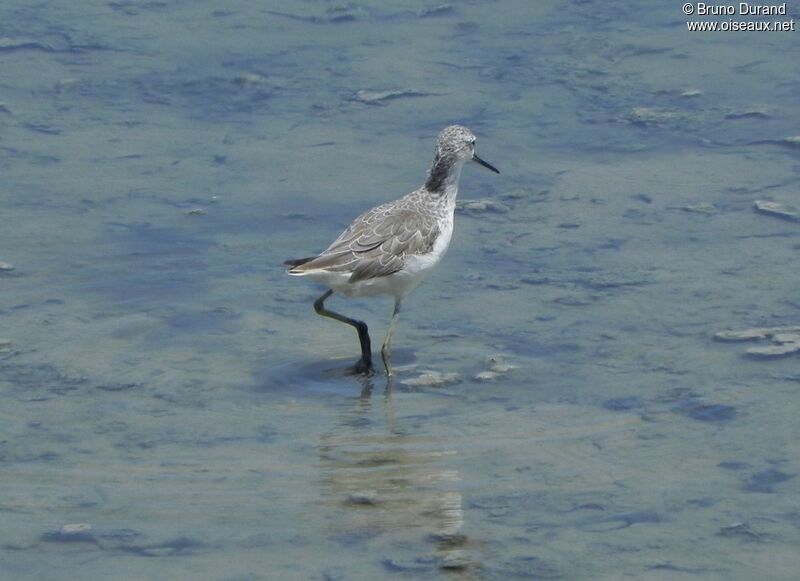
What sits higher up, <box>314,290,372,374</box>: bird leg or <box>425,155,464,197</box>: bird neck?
<box>425,155,464,197</box>: bird neck

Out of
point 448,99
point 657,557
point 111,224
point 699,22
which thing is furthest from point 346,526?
point 699,22

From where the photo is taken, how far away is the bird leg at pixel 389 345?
31.2 ft

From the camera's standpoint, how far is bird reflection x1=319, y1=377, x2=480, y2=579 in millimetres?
7309

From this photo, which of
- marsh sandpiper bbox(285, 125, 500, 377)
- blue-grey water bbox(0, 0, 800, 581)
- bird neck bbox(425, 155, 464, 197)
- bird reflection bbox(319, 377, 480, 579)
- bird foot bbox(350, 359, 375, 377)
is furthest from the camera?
bird neck bbox(425, 155, 464, 197)

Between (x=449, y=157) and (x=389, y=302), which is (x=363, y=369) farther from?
(x=449, y=157)

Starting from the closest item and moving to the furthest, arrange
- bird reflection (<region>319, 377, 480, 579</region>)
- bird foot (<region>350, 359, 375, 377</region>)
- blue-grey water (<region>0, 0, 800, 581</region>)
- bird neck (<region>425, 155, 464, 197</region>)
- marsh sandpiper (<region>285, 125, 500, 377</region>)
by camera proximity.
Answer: bird reflection (<region>319, 377, 480, 579</region>)
blue-grey water (<region>0, 0, 800, 581</region>)
marsh sandpiper (<region>285, 125, 500, 377</region>)
bird foot (<region>350, 359, 375, 377</region>)
bird neck (<region>425, 155, 464, 197</region>)

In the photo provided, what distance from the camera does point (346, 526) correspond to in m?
7.46

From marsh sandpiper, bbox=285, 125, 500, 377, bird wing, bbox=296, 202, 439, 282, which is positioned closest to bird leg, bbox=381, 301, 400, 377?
marsh sandpiper, bbox=285, 125, 500, 377

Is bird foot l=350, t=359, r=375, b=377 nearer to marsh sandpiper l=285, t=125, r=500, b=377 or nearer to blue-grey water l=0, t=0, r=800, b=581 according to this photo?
marsh sandpiper l=285, t=125, r=500, b=377

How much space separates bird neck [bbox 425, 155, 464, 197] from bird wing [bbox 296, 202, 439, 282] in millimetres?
349

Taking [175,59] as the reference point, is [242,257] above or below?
below

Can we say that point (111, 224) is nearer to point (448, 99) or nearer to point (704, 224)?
point (448, 99)

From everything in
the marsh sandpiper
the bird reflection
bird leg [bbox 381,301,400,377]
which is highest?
the marsh sandpiper

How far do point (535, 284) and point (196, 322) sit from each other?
7.72 ft
